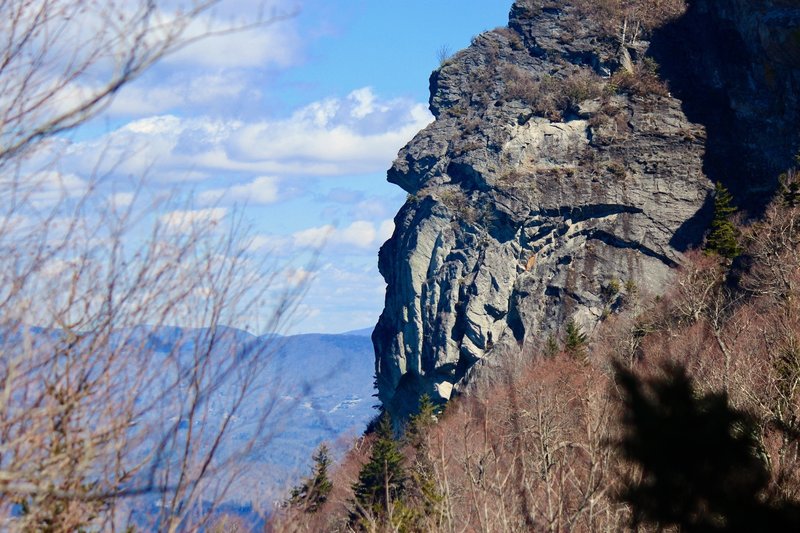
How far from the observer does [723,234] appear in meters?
46.8

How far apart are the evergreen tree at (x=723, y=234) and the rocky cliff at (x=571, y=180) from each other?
5.55 meters

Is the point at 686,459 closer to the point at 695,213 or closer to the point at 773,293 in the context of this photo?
the point at 773,293

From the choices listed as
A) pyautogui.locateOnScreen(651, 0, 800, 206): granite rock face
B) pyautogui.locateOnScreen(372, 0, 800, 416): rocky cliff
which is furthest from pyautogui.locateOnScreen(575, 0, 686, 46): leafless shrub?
pyautogui.locateOnScreen(651, 0, 800, 206): granite rock face

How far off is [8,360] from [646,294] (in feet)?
167

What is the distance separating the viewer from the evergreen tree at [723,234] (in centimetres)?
4572

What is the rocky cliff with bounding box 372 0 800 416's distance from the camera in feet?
181

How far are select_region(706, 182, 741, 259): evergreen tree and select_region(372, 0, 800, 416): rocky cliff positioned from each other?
555 cm

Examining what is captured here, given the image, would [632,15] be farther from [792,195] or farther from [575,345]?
[575,345]

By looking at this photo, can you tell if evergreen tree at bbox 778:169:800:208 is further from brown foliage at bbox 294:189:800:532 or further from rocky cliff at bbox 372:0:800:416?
rocky cliff at bbox 372:0:800:416

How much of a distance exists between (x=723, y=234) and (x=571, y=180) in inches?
544

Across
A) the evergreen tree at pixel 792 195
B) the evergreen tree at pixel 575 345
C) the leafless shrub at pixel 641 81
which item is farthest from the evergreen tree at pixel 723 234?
the leafless shrub at pixel 641 81

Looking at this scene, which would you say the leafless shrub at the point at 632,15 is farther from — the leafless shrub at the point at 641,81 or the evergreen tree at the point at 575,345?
the evergreen tree at the point at 575,345

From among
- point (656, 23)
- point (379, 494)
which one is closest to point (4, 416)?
point (379, 494)

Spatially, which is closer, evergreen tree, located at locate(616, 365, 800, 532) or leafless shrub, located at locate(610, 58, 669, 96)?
evergreen tree, located at locate(616, 365, 800, 532)
